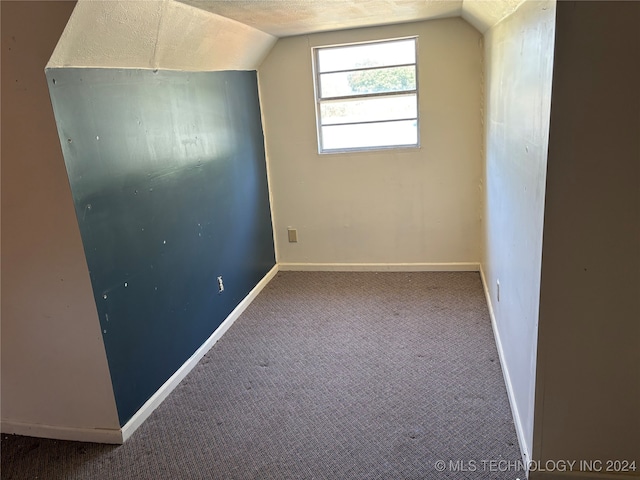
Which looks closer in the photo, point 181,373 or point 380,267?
point 181,373

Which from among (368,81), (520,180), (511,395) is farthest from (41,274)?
(368,81)

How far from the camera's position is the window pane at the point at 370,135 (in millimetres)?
3906

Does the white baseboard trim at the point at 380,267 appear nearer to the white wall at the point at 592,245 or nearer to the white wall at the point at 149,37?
the white wall at the point at 149,37

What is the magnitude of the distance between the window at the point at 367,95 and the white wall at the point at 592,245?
2.45 m

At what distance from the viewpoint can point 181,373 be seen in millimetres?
2699

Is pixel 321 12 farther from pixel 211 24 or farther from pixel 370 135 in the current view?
pixel 370 135

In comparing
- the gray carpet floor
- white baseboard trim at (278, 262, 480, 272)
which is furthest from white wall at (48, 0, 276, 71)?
white baseboard trim at (278, 262, 480, 272)

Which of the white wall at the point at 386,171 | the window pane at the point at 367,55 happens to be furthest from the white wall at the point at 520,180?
the window pane at the point at 367,55

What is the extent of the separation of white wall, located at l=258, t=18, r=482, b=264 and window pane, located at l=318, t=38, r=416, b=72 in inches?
3.5

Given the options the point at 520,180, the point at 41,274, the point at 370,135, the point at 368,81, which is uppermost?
the point at 368,81

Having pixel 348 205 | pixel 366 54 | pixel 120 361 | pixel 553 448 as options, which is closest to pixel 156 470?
pixel 120 361

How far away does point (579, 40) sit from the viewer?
1404 mm

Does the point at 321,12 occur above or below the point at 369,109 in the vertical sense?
above

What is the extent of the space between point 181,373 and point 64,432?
63cm
